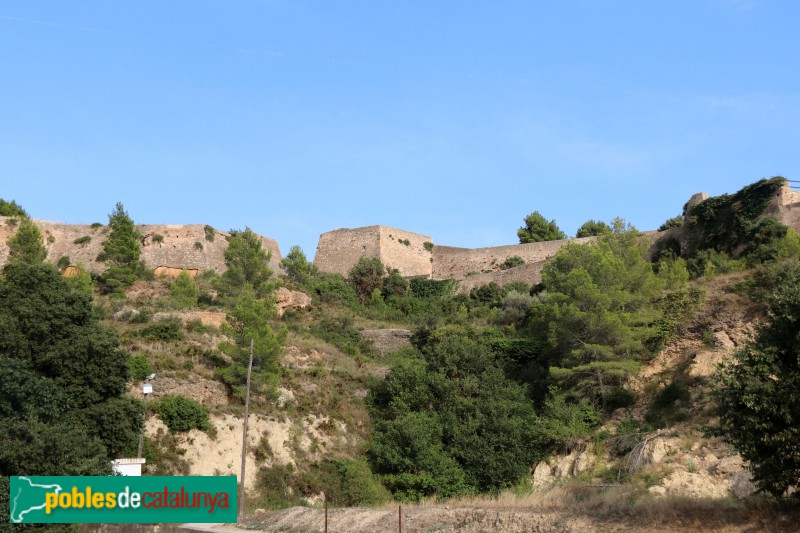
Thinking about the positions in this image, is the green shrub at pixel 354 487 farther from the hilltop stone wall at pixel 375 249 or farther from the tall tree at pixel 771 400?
the hilltop stone wall at pixel 375 249

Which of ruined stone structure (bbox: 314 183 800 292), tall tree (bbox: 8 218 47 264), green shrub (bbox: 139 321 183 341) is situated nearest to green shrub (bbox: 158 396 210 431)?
green shrub (bbox: 139 321 183 341)

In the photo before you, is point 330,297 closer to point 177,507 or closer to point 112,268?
point 112,268

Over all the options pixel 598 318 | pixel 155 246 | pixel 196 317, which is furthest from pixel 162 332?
pixel 155 246

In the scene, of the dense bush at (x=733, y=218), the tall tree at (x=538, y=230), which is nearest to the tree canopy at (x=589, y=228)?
the tall tree at (x=538, y=230)

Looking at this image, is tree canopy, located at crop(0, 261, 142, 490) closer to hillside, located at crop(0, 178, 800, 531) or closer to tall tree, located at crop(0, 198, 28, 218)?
hillside, located at crop(0, 178, 800, 531)

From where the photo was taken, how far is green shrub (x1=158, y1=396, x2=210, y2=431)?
941 inches

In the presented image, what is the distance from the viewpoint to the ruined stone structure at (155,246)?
43656mm

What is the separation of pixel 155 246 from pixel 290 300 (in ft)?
32.9

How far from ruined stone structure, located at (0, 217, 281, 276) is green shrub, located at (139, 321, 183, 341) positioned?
14127 millimetres

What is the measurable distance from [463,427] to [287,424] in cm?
553

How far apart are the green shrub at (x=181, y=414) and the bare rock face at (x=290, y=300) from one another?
13795 millimetres

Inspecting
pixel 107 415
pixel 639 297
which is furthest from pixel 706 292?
pixel 107 415

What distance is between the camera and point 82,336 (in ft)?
68.0

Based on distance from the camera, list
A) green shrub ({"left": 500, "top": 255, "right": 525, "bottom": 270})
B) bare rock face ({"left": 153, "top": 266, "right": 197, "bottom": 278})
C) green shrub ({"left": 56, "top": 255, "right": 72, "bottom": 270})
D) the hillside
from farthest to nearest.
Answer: green shrub ({"left": 500, "top": 255, "right": 525, "bottom": 270})
bare rock face ({"left": 153, "top": 266, "right": 197, "bottom": 278})
green shrub ({"left": 56, "top": 255, "right": 72, "bottom": 270})
the hillside
